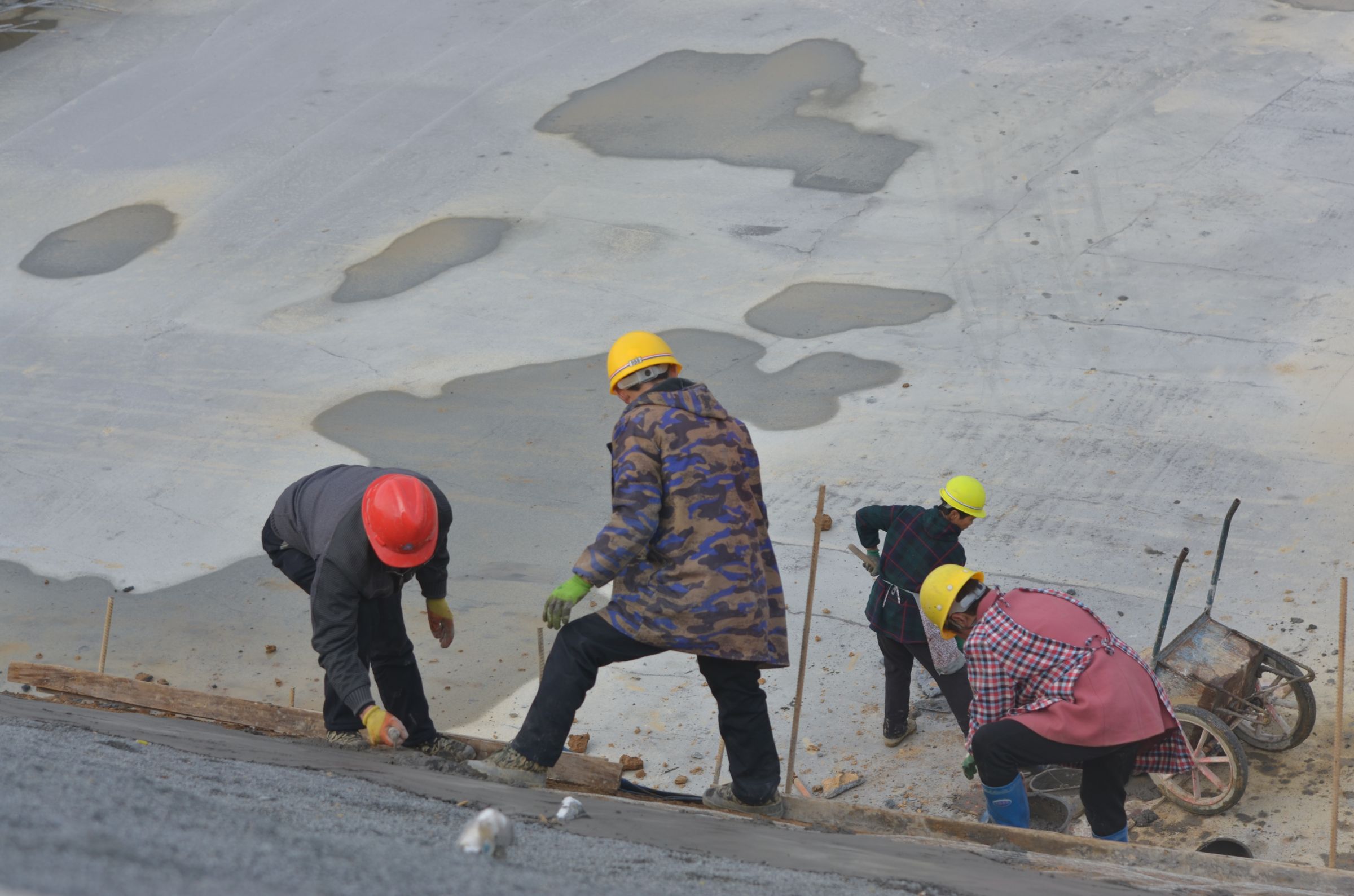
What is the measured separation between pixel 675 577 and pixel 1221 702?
2740 mm

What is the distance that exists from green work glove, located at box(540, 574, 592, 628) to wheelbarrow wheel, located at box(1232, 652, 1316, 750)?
3063mm

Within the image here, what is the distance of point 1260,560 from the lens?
A: 670 cm

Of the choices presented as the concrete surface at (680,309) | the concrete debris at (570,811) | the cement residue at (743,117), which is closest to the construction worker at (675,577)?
the concrete debris at (570,811)

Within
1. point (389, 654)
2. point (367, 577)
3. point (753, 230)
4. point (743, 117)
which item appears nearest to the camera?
point (367, 577)

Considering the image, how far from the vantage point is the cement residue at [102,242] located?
11.5 meters

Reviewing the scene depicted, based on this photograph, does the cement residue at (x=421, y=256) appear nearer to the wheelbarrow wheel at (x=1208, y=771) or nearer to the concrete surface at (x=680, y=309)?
the concrete surface at (x=680, y=309)

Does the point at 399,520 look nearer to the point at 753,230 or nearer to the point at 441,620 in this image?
the point at 441,620

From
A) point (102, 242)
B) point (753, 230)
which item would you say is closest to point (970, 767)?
point (753, 230)

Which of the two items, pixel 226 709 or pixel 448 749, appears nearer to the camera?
pixel 448 749

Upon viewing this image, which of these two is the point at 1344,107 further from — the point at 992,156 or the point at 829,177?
the point at 829,177

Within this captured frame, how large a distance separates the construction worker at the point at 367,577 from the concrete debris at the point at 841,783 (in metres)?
1.74

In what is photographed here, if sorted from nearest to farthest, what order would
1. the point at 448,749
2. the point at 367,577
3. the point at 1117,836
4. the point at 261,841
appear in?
the point at 261,841
the point at 367,577
the point at 1117,836
the point at 448,749

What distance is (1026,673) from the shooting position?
436 centimetres

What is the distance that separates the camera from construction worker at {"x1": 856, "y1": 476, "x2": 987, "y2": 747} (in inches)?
211
